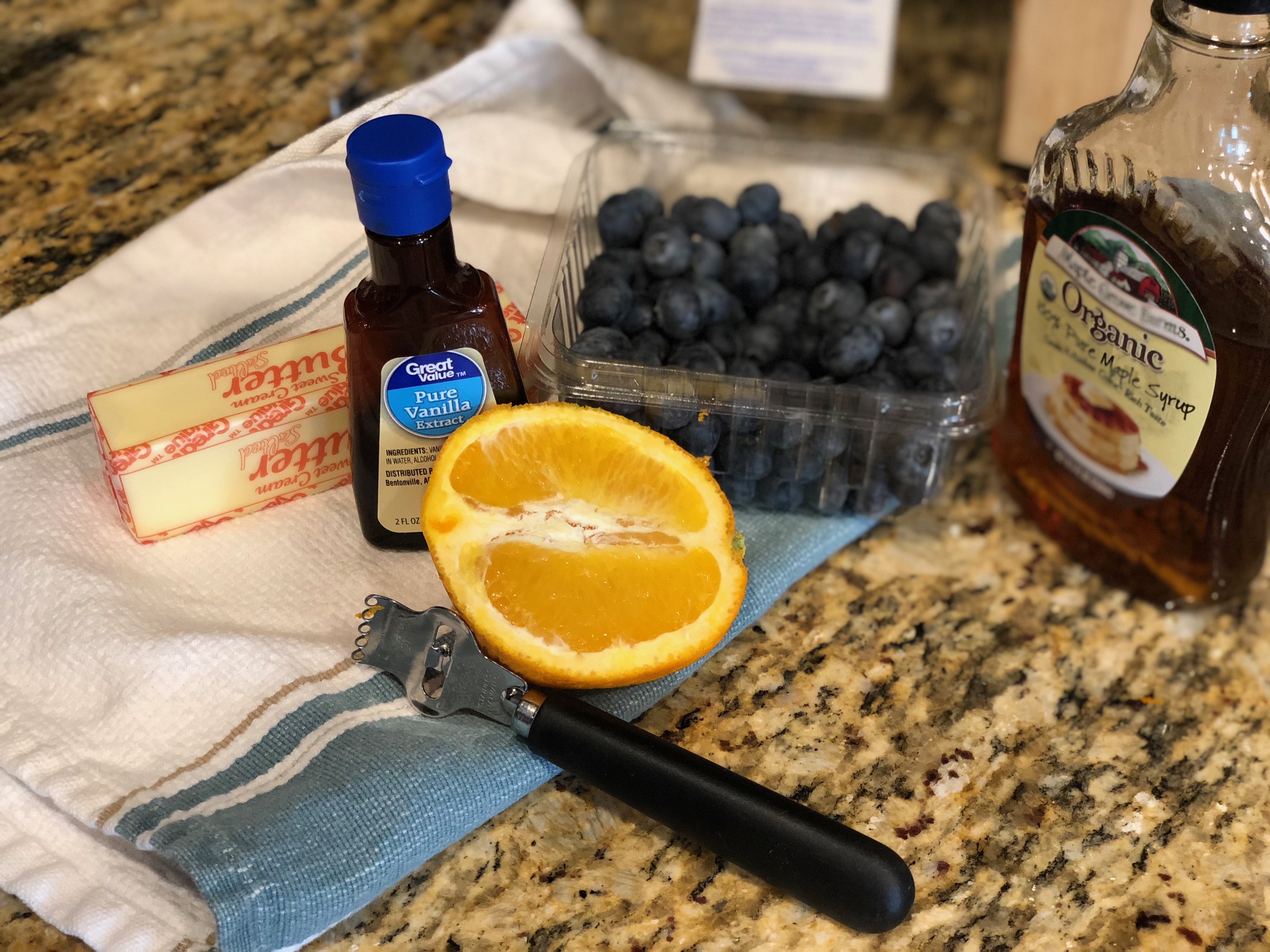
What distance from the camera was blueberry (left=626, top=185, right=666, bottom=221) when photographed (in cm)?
93

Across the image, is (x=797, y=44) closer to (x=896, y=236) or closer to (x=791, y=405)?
(x=896, y=236)

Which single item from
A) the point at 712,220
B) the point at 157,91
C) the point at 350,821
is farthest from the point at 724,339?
the point at 157,91

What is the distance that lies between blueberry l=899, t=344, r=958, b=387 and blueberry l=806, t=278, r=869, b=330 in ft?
0.18

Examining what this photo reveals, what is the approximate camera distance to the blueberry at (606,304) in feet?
2.70

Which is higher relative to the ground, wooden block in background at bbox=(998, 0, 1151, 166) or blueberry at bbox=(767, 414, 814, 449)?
wooden block in background at bbox=(998, 0, 1151, 166)

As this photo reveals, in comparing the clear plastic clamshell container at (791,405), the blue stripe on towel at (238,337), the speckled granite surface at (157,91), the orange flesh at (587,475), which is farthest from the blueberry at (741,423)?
the speckled granite surface at (157,91)

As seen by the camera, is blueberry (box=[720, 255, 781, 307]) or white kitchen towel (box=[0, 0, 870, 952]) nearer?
white kitchen towel (box=[0, 0, 870, 952])

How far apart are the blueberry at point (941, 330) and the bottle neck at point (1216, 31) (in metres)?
0.25

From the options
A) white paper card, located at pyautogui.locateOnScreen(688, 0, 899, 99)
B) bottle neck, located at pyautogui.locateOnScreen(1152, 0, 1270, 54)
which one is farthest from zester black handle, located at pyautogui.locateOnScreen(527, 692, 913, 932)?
white paper card, located at pyautogui.locateOnScreen(688, 0, 899, 99)

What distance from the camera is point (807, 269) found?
3.02ft

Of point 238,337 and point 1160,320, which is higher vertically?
point 1160,320

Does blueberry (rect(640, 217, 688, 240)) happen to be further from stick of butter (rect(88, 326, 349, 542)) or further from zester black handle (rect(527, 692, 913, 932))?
zester black handle (rect(527, 692, 913, 932))

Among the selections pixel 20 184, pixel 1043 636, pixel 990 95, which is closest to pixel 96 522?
pixel 20 184

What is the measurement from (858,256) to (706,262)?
123 millimetres
